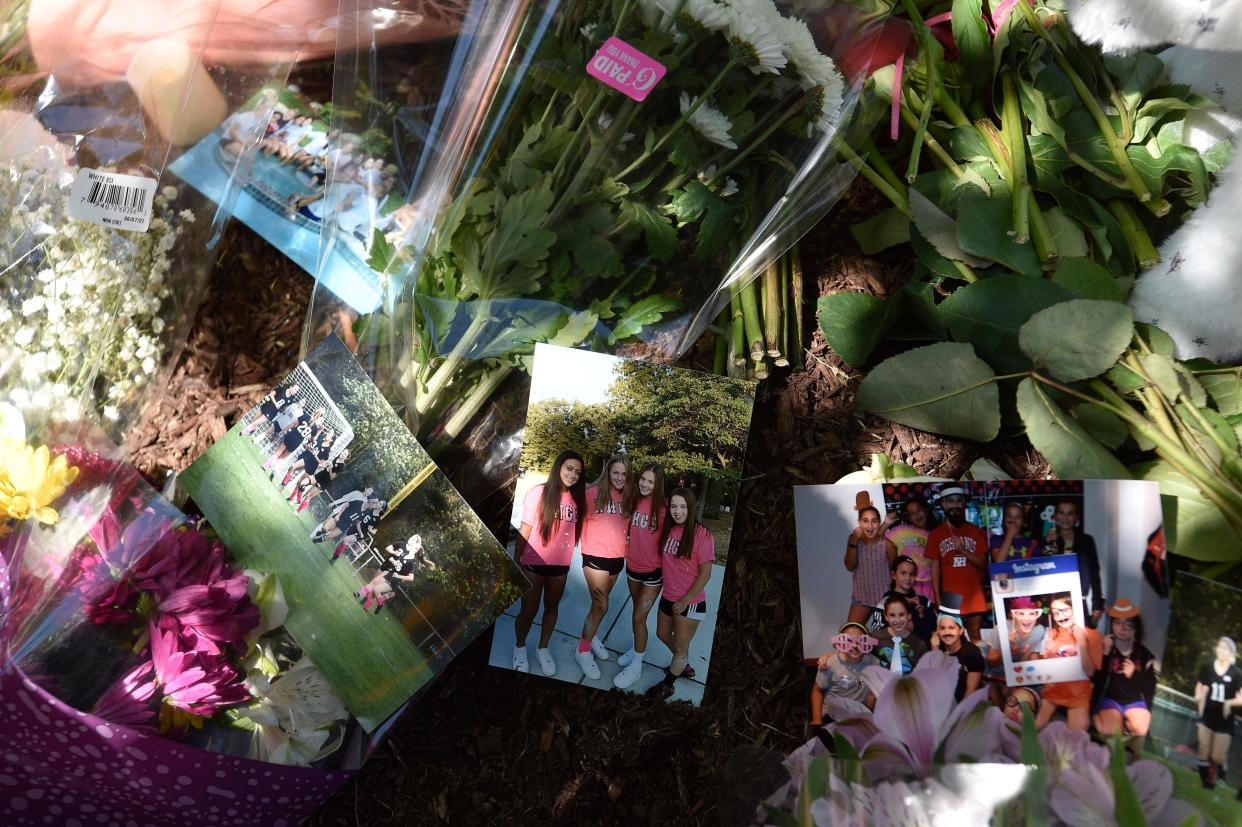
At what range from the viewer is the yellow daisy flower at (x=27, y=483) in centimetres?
84

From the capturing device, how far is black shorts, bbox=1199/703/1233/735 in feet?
2.07

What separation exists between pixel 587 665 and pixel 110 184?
67 cm

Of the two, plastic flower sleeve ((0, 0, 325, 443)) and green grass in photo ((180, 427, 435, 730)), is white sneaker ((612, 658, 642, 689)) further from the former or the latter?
plastic flower sleeve ((0, 0, 325, 443))

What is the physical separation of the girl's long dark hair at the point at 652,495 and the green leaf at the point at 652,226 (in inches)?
8.4

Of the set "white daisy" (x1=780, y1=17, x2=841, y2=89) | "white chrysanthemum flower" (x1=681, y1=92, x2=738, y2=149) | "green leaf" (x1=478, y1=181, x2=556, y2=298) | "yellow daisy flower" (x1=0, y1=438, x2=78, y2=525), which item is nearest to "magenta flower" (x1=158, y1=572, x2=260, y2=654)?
"yellow daisy flower" (x1=0, y1=438, x2=78, y2=525)

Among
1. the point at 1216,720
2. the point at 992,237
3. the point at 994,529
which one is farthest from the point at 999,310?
the point at 1216,720

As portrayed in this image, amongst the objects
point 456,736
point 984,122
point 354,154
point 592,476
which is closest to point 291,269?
point 354,154

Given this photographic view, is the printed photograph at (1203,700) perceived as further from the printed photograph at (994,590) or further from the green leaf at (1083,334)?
the green leaf at (1083,334)

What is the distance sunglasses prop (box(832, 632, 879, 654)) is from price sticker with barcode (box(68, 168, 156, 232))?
2.64ft

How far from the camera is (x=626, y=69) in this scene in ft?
2.91

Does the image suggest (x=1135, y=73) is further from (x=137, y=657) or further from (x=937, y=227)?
(x=137, y=657)

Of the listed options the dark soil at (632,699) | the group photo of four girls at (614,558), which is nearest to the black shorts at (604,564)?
the group photo of four girls at (614,558)

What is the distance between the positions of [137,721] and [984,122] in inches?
38.9

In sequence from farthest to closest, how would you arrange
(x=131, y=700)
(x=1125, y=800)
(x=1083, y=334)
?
(x=1083, y=334)
(x=131, y=700)
(x=1125, y=800)
